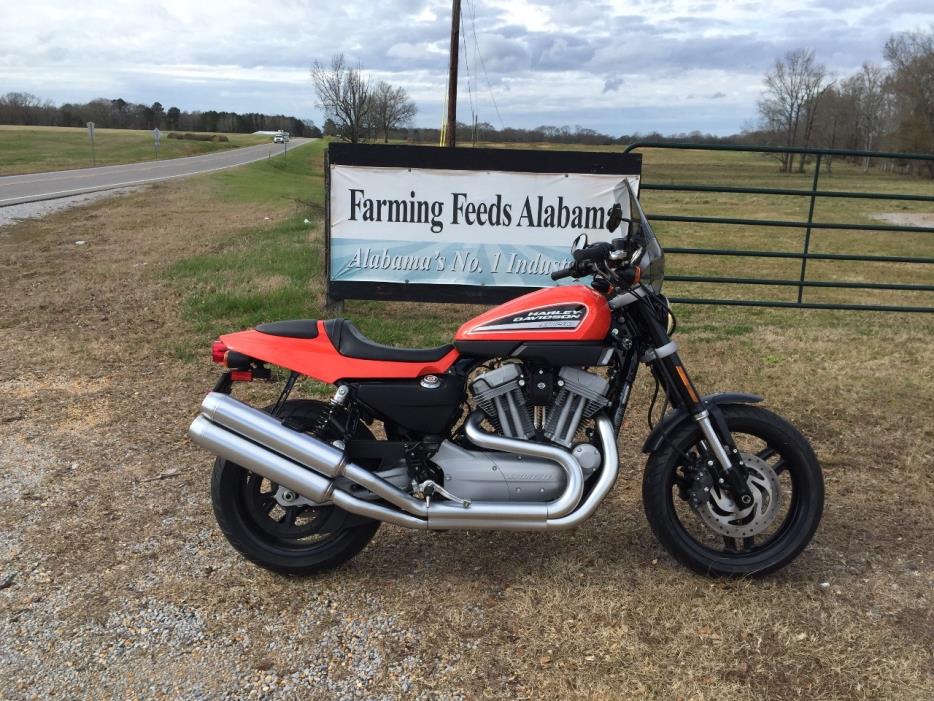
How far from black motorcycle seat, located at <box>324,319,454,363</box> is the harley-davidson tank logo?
0.20m

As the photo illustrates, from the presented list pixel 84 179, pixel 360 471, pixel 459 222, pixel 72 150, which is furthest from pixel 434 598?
pixel 72 150

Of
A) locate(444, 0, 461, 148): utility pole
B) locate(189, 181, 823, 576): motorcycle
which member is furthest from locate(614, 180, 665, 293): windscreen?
locate(444, 0, 461, 148): utility pole

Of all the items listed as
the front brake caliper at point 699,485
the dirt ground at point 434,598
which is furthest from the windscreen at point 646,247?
the dirt ground at point 434,598

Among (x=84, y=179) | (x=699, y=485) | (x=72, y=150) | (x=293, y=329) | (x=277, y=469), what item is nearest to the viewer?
(x=277, y=469)

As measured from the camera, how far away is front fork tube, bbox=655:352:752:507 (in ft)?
10.1

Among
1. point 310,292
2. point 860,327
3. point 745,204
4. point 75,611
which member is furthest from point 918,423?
point 745,204

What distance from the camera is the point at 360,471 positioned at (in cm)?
296

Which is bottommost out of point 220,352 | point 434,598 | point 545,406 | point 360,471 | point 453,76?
point 434,598

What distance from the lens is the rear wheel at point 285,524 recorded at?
10.2 ft

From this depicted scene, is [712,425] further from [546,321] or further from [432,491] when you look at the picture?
[432,491]

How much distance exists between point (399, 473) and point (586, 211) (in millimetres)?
4403

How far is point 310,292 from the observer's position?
314 inches

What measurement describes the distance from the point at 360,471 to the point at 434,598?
598mm

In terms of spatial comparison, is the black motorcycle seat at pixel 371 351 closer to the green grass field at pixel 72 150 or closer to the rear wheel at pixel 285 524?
the rear wheel at pixel 285 524
